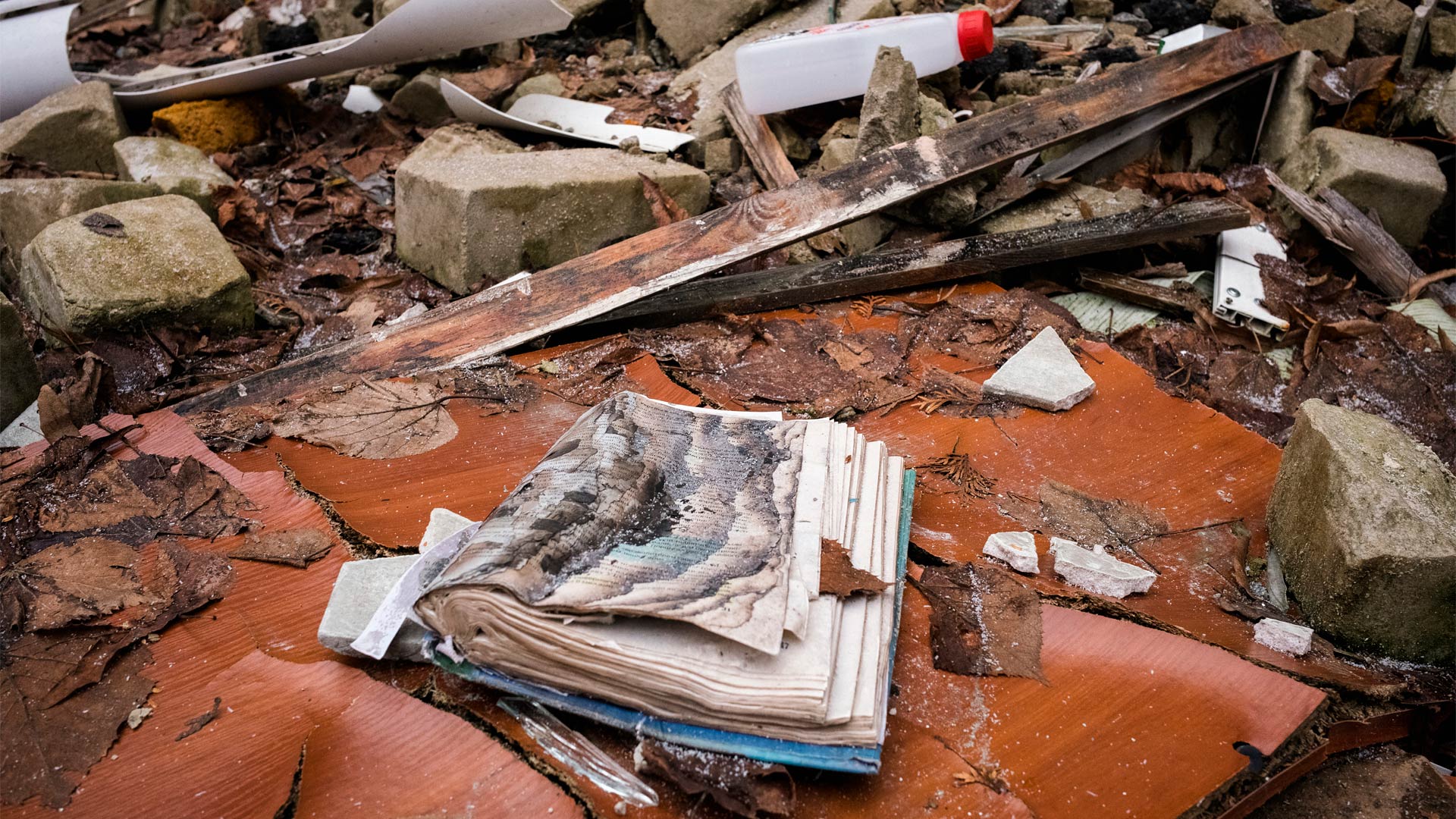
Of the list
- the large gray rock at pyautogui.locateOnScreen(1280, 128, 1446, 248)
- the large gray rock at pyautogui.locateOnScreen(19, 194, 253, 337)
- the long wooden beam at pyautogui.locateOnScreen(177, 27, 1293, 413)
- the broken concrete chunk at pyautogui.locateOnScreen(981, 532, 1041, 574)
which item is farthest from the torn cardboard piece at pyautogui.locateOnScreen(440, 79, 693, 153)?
the broken concrete chunk at pyautogui.locateOnScreen(981, 532, 1041, 574)

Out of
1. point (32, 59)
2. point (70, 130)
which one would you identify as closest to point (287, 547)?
point (70, 130)

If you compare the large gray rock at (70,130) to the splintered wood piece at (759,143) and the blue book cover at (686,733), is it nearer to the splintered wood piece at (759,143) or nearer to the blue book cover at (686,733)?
the splintered wood piece at (759,143)

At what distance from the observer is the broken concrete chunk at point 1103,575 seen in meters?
1.84

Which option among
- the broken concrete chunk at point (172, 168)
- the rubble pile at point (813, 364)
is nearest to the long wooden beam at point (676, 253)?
the rubble pile at point (813, 364)

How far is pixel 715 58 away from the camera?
4777 mm

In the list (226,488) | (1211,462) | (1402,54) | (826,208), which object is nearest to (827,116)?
(826,208)

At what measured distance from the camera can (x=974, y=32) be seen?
3.78 meters

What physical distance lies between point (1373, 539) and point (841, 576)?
3.45 ft

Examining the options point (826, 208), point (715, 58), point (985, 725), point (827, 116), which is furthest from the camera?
point (715, 58)

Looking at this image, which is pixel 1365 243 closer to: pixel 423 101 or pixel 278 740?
pixel 278 740

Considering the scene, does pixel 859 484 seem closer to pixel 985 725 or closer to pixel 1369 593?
pixel 985 725

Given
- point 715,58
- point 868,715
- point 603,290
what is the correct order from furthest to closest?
point 715,58
point 603,290
point 868,715

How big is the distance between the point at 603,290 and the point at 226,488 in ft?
3.95

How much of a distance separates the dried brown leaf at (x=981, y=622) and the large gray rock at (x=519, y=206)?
214 centimetres
